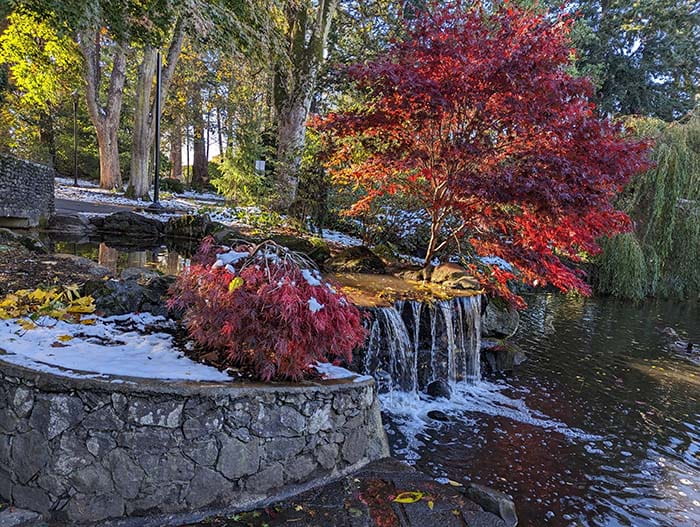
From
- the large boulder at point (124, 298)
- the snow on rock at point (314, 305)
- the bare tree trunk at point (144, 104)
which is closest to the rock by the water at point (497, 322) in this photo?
the snow on rock at point (314, 305)

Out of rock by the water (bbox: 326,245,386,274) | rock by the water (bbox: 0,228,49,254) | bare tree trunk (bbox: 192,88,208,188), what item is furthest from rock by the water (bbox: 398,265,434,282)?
bare tree trunk (bbox: 192,88,208,188)

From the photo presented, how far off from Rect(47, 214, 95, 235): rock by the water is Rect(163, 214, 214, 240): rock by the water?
1.60 metres

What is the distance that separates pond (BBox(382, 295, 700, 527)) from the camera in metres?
3.19

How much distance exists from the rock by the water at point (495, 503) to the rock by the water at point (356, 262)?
4108 mm

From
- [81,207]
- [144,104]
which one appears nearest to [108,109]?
[144,104]

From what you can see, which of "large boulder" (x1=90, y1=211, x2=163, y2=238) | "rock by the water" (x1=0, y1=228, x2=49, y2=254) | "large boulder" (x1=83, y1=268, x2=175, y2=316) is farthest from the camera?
"large boulder" (x1=90, y1=211, x2=163, y2=238)

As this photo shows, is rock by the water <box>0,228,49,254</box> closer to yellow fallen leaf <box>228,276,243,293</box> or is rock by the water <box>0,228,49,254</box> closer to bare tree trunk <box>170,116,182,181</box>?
yellow fallen leaf <box>228,276,243,293</box>

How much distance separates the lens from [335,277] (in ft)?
20.2

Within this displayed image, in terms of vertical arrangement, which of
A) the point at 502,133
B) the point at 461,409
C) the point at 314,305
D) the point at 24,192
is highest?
the point at 502,133

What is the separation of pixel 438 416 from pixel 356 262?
300 cm

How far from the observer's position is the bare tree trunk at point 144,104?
1286 centimetres

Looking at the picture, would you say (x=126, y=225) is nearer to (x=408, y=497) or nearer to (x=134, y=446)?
(x=134, y=446)

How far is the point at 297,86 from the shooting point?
376 inches

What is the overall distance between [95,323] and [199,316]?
105cm
